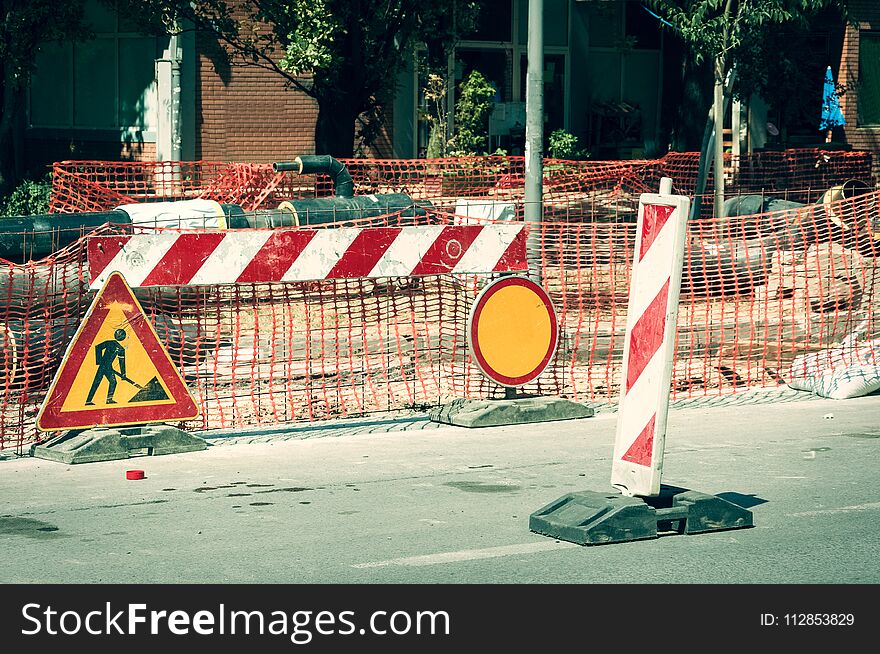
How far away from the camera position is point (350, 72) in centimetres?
2200

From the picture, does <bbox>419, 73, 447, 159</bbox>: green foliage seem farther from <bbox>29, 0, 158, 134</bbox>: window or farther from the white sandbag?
the white sandbag

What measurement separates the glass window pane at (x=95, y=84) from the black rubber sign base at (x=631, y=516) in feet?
76.1

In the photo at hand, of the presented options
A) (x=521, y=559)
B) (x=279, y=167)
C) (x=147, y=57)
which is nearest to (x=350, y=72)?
(x=279, y=167)

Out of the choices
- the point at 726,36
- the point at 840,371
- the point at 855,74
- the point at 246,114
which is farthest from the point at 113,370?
the point at 855,74

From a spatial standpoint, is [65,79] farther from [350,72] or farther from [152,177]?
[350,72]

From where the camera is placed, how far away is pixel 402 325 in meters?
14.0

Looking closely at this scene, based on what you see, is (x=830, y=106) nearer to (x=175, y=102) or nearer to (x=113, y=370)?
(x=175, y=102)

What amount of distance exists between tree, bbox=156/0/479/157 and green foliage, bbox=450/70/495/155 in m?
6.02

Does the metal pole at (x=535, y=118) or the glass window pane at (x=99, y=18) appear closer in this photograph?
the metal pole at (x=535, y=118)

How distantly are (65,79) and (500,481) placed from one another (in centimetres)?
2351

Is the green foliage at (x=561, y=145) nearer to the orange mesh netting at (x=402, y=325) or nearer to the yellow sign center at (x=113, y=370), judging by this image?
the orange mesh netting at (x=402, y=325)

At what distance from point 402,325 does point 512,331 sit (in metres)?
4.13

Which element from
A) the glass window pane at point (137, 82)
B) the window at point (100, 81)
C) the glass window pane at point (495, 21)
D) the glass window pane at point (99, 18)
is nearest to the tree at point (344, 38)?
the glass window pane at point (137, 82)

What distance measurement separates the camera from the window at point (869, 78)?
108 ft
